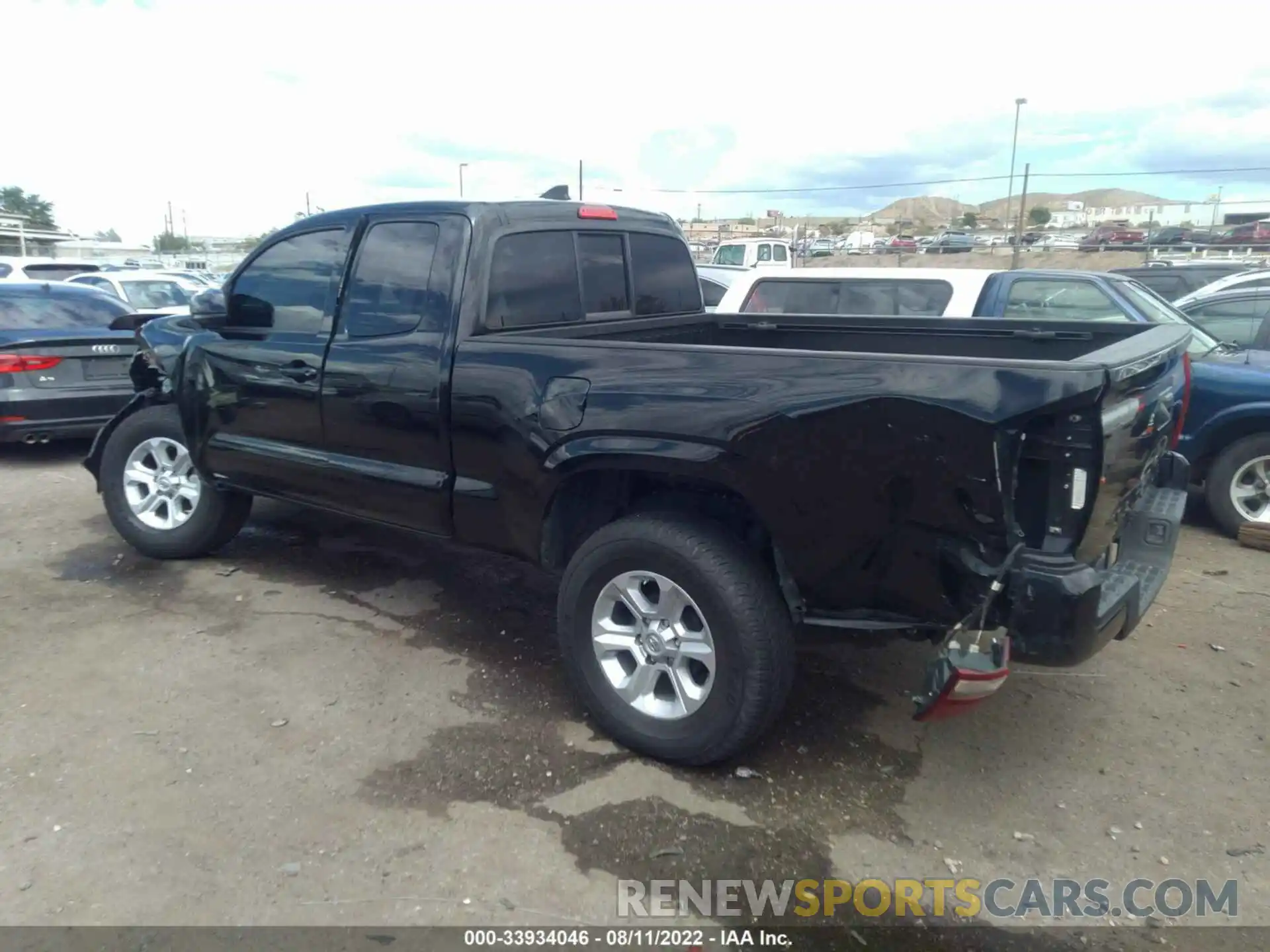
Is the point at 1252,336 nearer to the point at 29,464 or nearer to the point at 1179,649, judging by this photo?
the point at 1179,649

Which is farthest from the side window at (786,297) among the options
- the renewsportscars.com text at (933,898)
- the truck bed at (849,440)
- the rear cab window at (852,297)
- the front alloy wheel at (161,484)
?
the renewsportscars.com text at (933,898)

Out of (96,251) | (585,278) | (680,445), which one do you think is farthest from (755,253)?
(96,251)

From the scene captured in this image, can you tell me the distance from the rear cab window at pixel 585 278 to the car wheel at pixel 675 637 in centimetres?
118

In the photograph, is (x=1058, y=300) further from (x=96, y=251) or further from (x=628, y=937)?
(x=96, y=251)

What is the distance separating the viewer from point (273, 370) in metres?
4.64

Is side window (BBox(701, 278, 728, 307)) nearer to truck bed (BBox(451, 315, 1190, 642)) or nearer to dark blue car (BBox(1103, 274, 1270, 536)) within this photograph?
dark blue car (BBox(1103, 274, 1270, 536))

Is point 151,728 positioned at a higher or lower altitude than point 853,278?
lower

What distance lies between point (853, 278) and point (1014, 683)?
147 inches

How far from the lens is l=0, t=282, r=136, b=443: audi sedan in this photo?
7.48 metres

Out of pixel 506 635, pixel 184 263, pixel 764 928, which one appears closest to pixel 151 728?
pixel 506 635

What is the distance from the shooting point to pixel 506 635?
4637 millimetres

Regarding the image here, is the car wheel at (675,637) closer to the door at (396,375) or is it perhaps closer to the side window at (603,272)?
the door at (396,375)

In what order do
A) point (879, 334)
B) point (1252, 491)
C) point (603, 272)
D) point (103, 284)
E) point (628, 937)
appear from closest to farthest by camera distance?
point (628, 937) → point (603, 272) → point (879, 334) → point (1252, 491) → point (103, 284)

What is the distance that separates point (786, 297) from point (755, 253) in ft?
48.3
